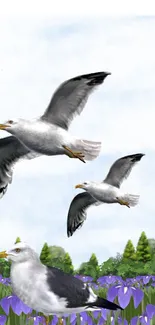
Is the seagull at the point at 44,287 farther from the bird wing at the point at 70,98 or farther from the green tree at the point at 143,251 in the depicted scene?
the green tree at the point at 143,251

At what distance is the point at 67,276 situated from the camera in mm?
5234

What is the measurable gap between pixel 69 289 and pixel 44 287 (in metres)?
0.34

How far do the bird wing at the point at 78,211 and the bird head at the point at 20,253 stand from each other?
12.1ft

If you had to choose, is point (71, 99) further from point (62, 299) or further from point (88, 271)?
point (88, 271)

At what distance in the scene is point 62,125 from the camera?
5574mm

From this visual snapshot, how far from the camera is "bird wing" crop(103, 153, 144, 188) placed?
9.19 meters

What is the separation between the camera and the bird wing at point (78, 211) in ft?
28.2

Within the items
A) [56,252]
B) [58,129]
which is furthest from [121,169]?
[56,252]

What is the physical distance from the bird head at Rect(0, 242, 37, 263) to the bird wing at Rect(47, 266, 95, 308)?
0.31 metres

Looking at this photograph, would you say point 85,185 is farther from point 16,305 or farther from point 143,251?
point 143,251

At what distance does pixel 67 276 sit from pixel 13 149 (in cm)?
161

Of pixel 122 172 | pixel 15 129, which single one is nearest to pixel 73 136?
pixel 15 129

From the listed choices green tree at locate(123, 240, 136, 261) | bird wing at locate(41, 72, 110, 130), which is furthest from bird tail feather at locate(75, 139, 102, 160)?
green tree at locate(123, 240, 136, 261)

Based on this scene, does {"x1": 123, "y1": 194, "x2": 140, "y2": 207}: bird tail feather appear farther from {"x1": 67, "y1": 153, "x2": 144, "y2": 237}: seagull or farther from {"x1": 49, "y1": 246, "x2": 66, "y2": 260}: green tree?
{"x1": 49, "y1": 246, "x2": 66, "y2": 260}: green tree
